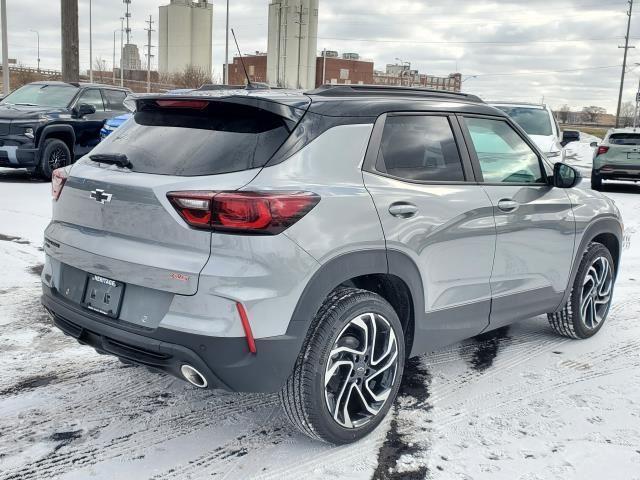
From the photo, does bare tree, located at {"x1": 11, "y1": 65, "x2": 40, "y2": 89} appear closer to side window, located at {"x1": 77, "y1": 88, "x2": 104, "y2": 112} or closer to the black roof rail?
side window, located at {"x1": 77, "y1": 88, "x2": 104, "y2": 112}

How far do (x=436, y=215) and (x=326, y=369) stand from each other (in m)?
0.98

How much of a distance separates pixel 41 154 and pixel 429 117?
9.82 metres

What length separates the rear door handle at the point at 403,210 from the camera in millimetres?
3219

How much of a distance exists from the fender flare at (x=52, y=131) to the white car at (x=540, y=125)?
7700mm

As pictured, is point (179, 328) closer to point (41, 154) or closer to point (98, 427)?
point (98, 427)

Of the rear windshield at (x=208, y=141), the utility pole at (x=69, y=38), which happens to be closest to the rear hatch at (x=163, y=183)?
the rear windshield at (x=208, y=141)

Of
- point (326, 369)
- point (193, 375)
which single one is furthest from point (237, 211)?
point (326, 369)

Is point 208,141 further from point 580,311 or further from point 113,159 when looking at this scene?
point 580,311

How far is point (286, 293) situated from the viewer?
2797 mm

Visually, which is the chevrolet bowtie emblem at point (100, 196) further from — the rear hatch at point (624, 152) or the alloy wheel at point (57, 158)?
the rear hatch at point (624, 152)

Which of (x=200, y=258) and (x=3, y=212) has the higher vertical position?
(x=200, y=258)

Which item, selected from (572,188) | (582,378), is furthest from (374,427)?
(572,188)

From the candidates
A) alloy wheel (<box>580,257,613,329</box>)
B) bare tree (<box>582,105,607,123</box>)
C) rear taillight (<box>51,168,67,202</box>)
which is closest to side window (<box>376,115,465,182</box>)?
rear taillight (<box>51,168,67,202</box>)

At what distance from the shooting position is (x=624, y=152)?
1478 centimetres
